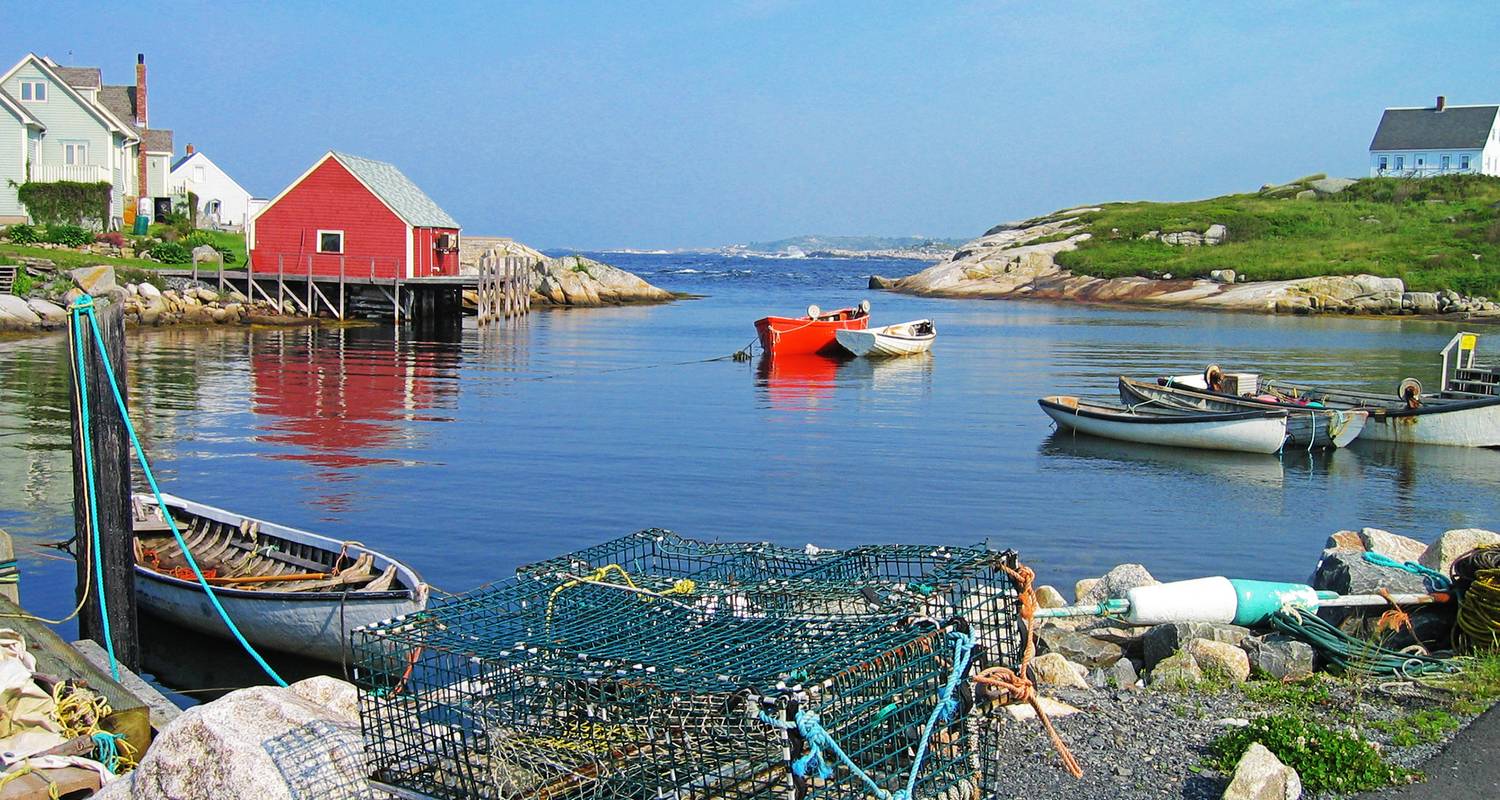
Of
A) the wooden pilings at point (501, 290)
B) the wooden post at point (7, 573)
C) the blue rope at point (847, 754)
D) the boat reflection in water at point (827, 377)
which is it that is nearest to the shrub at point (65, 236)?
the wooden pilings at point (501, 290)

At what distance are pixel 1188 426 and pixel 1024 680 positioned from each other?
839 inches

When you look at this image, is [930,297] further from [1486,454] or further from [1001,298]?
[1486,454]

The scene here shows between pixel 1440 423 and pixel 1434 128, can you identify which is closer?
pixel 1440 423

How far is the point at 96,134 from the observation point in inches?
2336

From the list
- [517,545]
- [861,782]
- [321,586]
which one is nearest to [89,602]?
[321,586]

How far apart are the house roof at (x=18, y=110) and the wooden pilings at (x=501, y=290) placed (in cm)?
2004

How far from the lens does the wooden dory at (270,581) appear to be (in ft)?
37.8

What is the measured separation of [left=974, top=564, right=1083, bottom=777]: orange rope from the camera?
6.55 m

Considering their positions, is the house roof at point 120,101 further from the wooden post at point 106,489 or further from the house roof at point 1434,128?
the house roof at point 1434,128

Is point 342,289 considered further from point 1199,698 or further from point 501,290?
point 1199,698

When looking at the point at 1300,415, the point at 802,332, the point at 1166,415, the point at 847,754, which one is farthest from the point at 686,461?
the point at 802,332

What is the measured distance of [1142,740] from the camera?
7.98 metres

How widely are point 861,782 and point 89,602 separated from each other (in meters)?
7.79

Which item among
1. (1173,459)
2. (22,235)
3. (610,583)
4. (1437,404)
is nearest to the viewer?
(610,583)
